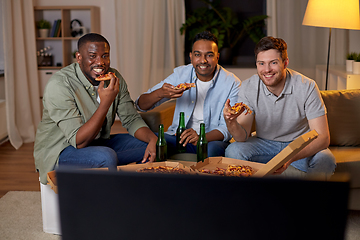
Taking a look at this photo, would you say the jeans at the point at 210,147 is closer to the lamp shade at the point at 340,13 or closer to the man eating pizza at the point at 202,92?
the man eating pizza at the point at 202,92

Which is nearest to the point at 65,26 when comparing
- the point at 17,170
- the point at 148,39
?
the point at 148,39

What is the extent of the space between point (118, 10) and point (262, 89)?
349 centimetres

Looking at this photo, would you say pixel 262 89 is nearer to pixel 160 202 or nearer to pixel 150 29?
pixel 160 202

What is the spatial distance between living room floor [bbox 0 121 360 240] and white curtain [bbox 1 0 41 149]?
18 centimetres

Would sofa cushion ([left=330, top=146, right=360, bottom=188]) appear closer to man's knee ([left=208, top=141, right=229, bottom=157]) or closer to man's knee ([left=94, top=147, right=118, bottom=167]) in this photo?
man's knee ([left=208, top=141, right=229, bottom=157])

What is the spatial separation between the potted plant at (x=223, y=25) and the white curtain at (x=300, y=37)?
0.27 meters

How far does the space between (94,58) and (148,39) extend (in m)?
3.09

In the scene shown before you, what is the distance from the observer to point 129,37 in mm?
5246

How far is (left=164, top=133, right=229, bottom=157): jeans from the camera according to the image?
226 cm

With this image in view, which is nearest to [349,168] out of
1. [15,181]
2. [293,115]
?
[293,115]

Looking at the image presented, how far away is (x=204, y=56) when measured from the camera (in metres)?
2.49

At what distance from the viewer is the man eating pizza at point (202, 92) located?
244 cm

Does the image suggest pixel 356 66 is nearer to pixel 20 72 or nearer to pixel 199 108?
pixel 199 108

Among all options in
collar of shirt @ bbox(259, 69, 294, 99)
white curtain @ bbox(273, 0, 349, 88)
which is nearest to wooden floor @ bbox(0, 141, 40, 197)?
collar of shirt @ bbox(259, 69, 294, 99)
